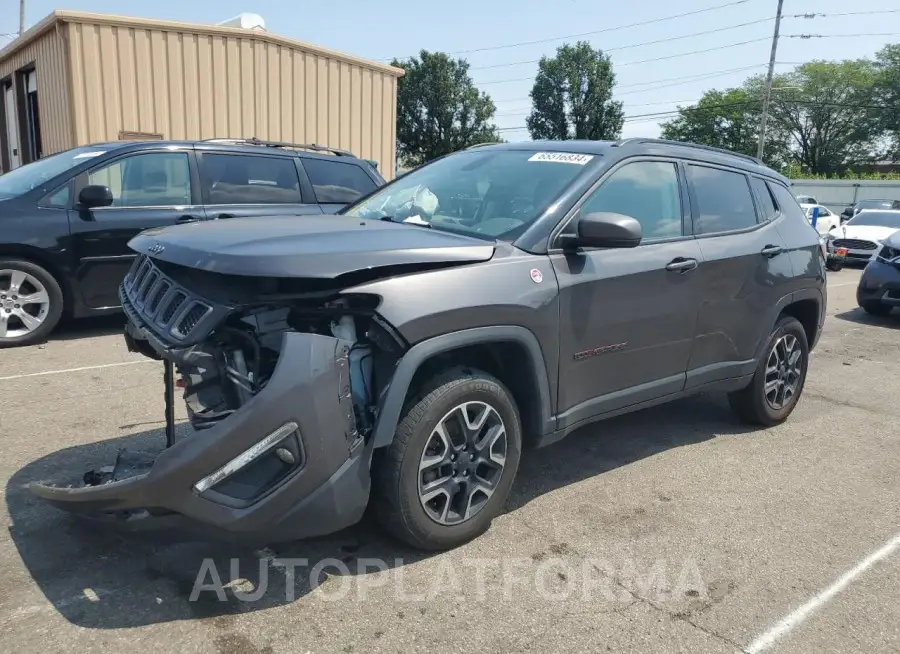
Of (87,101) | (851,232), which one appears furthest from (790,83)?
(87,101)

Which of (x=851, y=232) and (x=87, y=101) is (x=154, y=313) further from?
(x=851, y=232)

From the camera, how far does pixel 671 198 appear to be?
4316 mm

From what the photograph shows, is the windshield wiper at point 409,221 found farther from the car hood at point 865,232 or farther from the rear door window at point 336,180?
the car hood at point 865,232

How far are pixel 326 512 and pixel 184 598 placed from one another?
66cm

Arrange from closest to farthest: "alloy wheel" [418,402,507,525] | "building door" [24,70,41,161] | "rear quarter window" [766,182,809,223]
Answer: "alloy wheel" [418,402,507,525] < "rear quarter window" [766,182,809,223] < "building door" [24,70,41,161]

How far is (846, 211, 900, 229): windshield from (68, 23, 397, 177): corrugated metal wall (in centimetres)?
1117

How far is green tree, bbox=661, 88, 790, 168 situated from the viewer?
6944 cm

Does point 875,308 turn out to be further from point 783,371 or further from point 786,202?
point 783,371

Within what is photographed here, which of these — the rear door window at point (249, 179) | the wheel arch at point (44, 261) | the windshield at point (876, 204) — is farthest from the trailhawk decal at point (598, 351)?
the windshield at point (876, 204)

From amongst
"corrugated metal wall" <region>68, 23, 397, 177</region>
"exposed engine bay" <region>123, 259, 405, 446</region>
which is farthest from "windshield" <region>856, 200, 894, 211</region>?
"exposed engine bay" <region>123, 259, 405, 446</region>

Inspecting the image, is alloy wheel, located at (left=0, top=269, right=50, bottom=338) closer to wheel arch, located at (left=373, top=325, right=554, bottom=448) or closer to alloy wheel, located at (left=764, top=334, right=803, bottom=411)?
wheel arch, located at (left=373, top=325, right=554, bottom=448)

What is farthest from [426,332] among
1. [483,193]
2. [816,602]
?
[816,602]

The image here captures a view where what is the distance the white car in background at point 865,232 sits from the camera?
1642 cm

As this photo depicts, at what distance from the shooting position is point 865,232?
1672 centimetres
